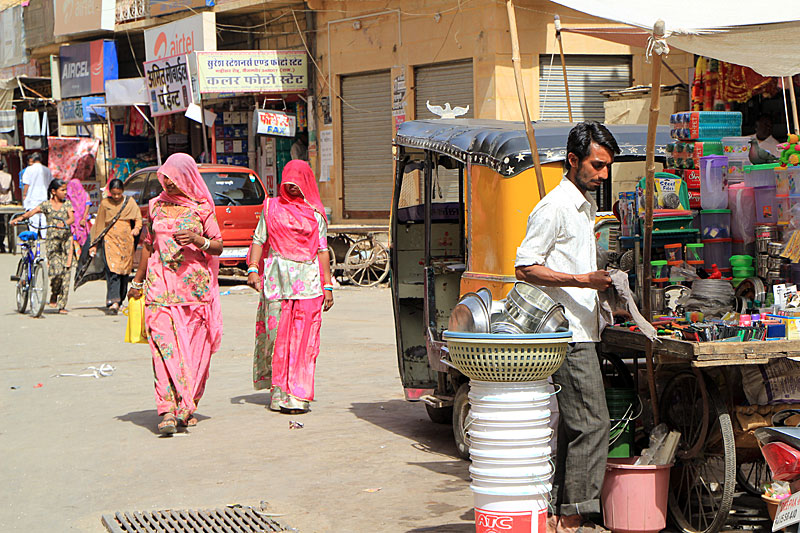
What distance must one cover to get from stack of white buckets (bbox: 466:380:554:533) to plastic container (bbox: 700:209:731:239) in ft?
5.52

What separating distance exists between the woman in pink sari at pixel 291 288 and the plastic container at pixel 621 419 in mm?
3419

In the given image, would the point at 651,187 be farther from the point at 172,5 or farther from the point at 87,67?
the point at 87,67

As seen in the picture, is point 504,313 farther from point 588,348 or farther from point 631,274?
point 631,274

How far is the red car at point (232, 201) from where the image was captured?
673 inches

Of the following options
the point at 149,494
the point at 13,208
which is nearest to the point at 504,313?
the point at 149,494

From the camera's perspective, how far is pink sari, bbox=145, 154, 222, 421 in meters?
7.42

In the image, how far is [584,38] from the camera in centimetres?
1794

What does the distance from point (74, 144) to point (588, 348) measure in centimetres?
2701

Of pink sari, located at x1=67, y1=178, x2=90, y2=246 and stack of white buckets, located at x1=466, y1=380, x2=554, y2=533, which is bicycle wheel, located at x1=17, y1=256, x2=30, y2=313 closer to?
pink sari, located at x1=67, y1=178, x2=90, y2=246

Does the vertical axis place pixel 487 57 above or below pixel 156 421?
above

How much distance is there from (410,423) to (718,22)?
3.83m

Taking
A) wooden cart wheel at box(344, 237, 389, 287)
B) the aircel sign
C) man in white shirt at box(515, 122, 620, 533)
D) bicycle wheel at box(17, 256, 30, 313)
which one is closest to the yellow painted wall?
the aircel sign

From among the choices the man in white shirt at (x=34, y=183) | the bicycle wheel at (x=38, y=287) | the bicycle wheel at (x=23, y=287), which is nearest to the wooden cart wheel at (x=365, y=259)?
the bicycle wheel at (x=38, y=287)

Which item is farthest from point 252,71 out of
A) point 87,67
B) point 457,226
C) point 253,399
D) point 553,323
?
point 553,323
